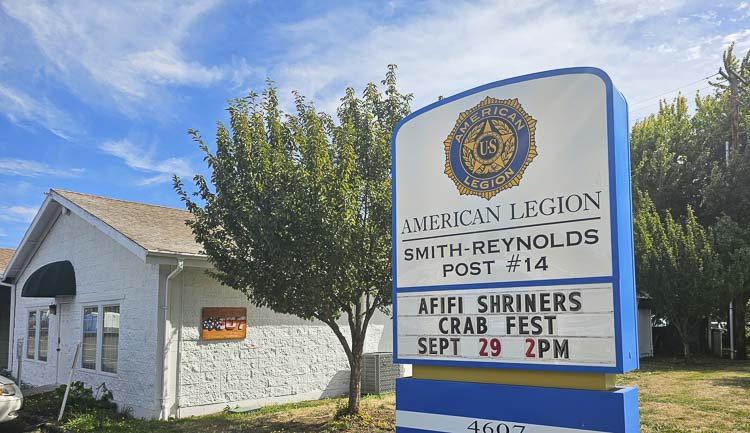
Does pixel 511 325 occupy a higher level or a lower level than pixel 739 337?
higher

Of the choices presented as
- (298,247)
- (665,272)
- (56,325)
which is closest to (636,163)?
(665,272)

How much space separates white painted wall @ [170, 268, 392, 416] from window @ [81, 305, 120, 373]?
213 centimetres

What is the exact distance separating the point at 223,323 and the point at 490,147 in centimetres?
909

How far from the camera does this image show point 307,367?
45.4 feet

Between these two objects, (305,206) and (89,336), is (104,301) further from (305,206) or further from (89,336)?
(305,206)

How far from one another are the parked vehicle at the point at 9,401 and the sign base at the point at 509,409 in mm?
9382

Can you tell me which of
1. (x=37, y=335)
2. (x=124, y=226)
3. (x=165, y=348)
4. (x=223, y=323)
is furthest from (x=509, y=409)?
(x=37, y=335)

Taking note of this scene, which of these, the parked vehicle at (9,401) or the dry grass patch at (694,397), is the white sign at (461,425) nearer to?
the dry grass patch at (694,397)

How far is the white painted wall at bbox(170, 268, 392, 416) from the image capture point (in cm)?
1199

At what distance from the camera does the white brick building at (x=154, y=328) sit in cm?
1177

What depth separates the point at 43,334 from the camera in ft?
55.9

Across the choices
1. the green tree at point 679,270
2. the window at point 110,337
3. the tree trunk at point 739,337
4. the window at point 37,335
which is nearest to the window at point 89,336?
the window at point 110,337

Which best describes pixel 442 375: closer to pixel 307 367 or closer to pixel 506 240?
pixel 506 240

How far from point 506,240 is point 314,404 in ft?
31.2
